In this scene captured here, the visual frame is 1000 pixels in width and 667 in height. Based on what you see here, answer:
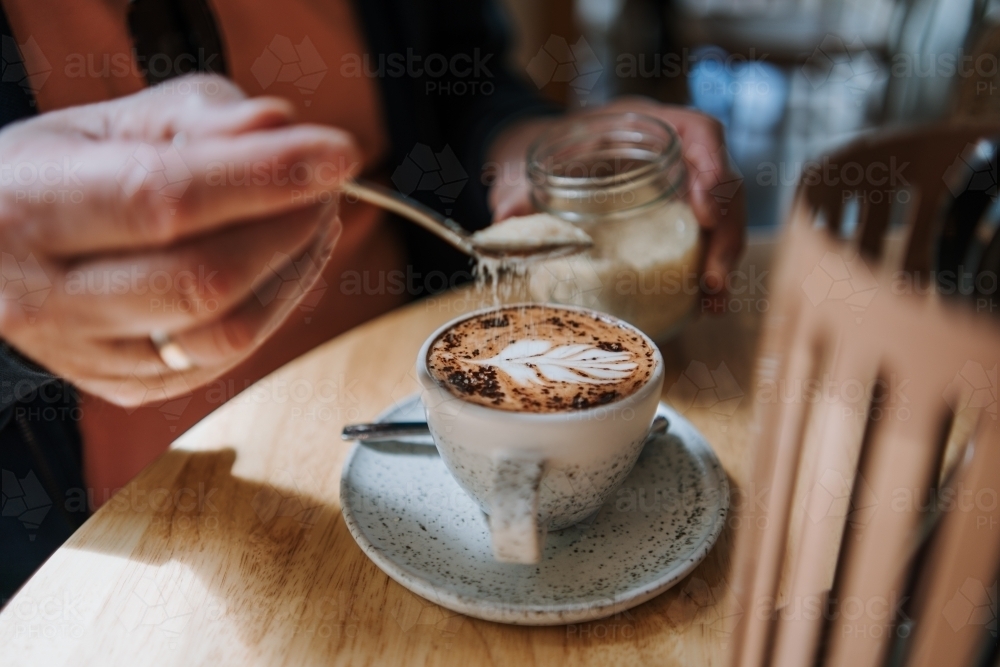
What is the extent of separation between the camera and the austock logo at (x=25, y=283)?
445 mm

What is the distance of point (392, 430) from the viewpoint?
0.54 meters

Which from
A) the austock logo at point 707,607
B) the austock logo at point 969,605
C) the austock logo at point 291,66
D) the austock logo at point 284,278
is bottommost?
the austock logo at point 707,607

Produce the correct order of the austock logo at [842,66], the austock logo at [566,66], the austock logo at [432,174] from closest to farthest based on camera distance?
the austock logo at [432,174] < the austock logo at [842,66] < the austock logo at [566,66]

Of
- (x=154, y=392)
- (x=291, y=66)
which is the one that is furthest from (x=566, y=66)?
(x=154, y=392)

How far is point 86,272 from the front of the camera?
442 millimetres

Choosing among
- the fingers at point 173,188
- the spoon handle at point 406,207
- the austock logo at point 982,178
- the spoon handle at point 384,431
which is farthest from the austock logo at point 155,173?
the austock logo at point 982,178

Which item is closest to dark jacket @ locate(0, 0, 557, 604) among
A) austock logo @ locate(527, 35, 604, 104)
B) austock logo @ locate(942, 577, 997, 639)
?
austock logo @ locate(942, 577, 997, 639)

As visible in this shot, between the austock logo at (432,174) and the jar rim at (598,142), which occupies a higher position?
the jar rim at (598,142)

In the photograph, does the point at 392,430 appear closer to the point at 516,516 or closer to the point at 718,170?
the point at 516,516

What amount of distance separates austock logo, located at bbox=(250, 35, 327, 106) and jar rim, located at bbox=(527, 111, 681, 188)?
0.31 metres

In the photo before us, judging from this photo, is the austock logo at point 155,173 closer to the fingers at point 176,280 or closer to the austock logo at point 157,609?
the fingers at point 176,280

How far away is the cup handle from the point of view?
39 cm

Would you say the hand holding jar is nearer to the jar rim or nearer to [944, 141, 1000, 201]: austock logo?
the jar rim

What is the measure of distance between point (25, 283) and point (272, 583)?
235 millimetres
